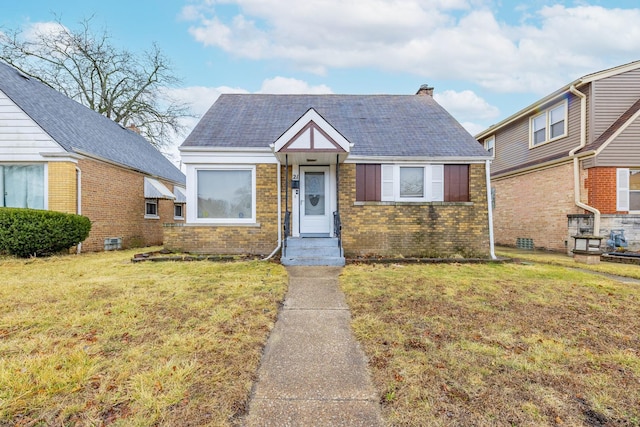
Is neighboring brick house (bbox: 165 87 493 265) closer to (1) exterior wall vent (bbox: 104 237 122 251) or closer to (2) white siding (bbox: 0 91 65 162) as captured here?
(1) exterior wall vent (bbox: 104 237 122 251)

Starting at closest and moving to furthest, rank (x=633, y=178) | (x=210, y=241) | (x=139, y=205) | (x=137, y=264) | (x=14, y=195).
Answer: (x=137, y=264) → (x=210, y=241) → (x=14, y=195) → (x=633, y=178) → (x=139, y=205)

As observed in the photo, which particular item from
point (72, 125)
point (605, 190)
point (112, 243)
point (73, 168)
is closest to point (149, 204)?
point (112, 243)

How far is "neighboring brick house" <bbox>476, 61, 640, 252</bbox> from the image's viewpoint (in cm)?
1053

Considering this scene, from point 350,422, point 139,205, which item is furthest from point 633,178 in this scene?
point 139,205

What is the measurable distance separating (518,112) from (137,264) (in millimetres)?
17018

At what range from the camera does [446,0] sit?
38.4ft

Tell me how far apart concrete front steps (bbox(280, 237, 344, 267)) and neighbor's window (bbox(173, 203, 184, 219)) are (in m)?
10.9

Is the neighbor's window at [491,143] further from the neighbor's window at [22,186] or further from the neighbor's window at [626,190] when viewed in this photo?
the neighbor's window at [22,186]

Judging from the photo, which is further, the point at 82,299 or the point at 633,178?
the point at 633,178

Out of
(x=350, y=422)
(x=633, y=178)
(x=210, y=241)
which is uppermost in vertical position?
(x=633, y=178)

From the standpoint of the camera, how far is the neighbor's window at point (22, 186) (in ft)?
33.1

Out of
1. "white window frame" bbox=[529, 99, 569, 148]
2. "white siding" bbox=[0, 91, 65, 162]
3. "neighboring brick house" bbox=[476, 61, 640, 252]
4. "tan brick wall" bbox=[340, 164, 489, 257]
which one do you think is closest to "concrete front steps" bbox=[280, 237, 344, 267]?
"tan brick wall" bbox=[340, 164, 489, 257]

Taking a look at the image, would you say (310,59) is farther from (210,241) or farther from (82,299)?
(82,299)

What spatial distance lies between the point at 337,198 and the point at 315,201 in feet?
3.31
